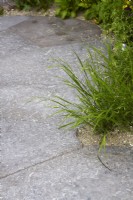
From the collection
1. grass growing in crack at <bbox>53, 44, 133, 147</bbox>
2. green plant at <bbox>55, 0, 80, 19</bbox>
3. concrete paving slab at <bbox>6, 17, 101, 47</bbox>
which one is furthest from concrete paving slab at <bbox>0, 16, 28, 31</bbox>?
grass growing in crack at <bbox>53, 44, 133, 147</bbox>

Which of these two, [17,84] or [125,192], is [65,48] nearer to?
[17,84]

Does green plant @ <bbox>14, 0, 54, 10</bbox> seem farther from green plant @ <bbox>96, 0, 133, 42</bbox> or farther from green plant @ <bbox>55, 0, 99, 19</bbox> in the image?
green plant @ <bbox>96, 0, 133, 42</bbox>

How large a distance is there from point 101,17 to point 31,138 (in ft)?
7.63

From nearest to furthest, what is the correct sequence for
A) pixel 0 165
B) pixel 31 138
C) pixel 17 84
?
pixel 0 165 < pixel 31 138 < pixel 17 84

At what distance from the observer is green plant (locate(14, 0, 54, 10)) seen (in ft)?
21.5

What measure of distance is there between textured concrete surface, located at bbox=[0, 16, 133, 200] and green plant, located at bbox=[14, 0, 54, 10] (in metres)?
Result: 1.01

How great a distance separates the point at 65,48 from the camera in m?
5.38

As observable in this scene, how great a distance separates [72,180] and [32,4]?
3.97 metres

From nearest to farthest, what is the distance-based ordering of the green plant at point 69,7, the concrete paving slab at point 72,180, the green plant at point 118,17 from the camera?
the concrete paving slab at point 72,180 < the green plant at point 118,17 < the green plant at point 69,7

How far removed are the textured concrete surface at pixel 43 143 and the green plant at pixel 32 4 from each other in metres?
1.01

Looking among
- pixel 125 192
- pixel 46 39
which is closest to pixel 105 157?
pixel 125 192

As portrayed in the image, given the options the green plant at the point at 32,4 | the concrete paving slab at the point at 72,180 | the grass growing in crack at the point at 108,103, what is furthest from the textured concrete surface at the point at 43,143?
the green plant at the point at 32,4

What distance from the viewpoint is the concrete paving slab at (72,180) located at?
3051 millimetres

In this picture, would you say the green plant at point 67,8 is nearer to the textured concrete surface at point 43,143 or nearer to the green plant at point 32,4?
the green plant at point 32,4
